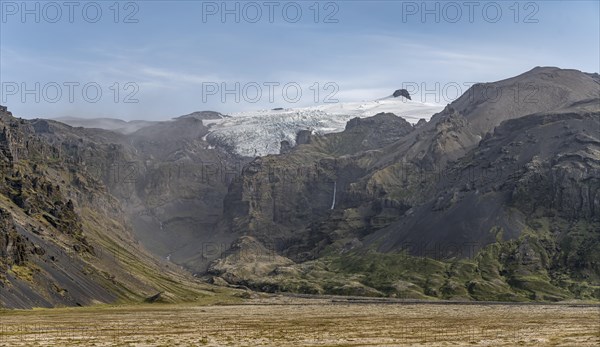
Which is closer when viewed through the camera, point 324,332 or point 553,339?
point 553,339

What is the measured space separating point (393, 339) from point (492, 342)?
1356 cm

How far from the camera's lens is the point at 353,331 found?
135 m

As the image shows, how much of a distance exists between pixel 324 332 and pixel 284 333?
640 cm

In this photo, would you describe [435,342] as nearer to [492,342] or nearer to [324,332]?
[492,342]

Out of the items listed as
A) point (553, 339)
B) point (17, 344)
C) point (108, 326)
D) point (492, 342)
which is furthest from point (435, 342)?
point (108, 326)

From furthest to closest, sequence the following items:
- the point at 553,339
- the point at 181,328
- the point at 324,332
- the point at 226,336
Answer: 1. the point at 181,328
2. the point at 324,332
3. the point at 226,336
4. the point at 553,339

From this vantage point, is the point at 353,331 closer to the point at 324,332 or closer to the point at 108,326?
the point at 324,332

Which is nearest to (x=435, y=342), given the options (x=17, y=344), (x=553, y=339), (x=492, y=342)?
(x=492, y=342)

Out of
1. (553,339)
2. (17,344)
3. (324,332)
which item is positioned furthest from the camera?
(324,332)

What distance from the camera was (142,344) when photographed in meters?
105

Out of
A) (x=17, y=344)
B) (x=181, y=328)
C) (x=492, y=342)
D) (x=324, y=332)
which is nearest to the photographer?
(x=17, y=344)

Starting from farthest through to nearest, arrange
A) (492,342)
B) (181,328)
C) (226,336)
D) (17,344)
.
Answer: (181,328) < (226,336) < (492,342) < (17,344)

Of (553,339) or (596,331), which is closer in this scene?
(553,339)

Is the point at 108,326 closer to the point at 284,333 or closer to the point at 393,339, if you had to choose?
the point at 284,333
